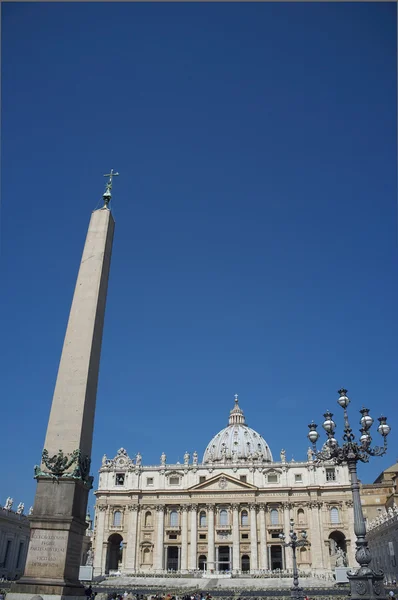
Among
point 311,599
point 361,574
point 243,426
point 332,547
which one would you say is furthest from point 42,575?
point 243,426

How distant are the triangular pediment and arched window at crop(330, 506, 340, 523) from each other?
10.5m

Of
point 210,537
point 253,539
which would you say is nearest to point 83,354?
point 253,539

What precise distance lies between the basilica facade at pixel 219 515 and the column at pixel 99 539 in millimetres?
121

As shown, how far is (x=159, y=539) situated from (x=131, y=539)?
12.4 ft

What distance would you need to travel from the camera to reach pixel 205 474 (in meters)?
74.1

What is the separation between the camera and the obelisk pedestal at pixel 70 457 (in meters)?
11.1

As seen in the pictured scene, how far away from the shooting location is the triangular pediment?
2808 inches

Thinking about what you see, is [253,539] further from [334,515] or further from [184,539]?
[334,515]

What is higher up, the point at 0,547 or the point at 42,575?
the point at 0,547

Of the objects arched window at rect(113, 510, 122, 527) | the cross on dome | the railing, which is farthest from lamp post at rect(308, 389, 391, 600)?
the cross on dome

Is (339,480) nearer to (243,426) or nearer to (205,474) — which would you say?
(205,474)

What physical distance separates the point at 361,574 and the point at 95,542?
214 feet

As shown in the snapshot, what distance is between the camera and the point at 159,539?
70250mm

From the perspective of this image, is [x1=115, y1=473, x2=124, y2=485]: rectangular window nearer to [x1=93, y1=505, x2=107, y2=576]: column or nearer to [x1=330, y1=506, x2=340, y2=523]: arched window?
[x1=93, y1=505, x2=107, y2=576]: column
